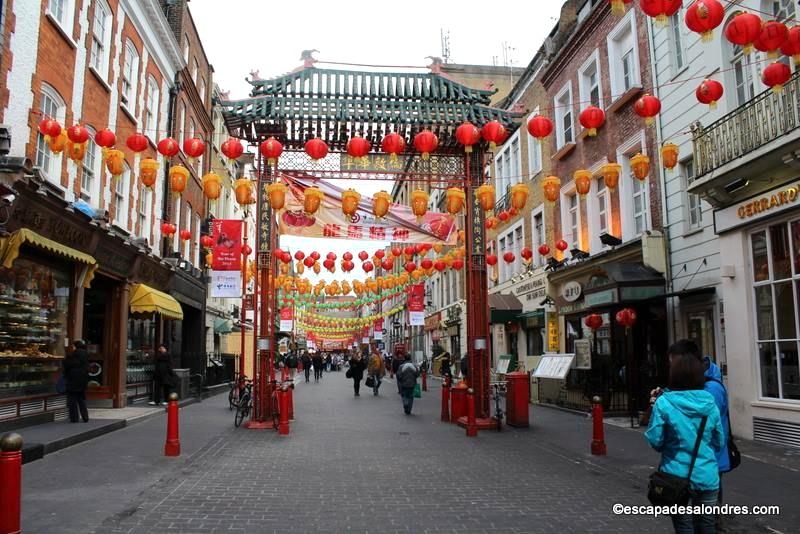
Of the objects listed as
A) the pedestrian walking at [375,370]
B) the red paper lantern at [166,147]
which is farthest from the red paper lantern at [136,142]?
the pedestrian walking at [375,370]

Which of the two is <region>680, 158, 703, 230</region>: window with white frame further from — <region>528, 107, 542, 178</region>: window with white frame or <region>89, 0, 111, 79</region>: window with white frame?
<region>89, 0, 111, 79</region>: window with white frame

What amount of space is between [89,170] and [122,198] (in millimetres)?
2363

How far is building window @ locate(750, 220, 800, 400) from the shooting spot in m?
10.9

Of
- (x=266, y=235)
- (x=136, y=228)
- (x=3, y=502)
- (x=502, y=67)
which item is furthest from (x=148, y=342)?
(x=502, y=67)

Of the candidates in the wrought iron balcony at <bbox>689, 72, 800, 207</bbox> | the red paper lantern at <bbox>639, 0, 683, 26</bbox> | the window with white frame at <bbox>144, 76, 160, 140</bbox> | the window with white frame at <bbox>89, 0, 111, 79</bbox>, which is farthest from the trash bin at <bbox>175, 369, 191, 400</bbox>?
the red paper lantern at <bbox>639, 0, 683, 26</bbox>

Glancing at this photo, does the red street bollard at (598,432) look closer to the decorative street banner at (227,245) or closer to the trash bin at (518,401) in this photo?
the trash bin at (518,401)

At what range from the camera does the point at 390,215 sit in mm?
15609

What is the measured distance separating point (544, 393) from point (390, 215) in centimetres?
848

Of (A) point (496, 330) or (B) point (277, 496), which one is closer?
(B) point (277, 496)

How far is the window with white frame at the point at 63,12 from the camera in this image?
45.3 ft

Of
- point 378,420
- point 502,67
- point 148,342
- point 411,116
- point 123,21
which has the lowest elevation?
point 378,420

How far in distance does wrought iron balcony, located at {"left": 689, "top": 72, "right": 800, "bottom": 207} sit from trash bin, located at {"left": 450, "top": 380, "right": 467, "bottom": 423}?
21.9 feet

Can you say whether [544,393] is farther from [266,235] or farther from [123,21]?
[123,21]

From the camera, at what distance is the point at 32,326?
1311 cm
